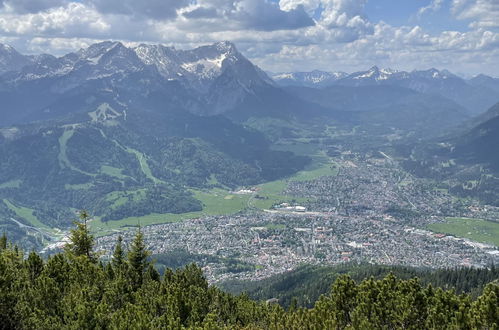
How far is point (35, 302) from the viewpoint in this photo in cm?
3291

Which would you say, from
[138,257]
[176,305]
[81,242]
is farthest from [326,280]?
[176,305]

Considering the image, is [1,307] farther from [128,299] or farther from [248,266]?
[248,266]

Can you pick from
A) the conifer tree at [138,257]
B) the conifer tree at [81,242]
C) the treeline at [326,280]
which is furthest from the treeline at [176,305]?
the treeline at [326,280]

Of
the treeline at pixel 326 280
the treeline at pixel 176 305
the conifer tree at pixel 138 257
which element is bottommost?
the treeline at pixel 326 280

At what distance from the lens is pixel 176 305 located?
36062mm

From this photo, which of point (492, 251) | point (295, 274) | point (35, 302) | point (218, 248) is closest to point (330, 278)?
point (295, 274)

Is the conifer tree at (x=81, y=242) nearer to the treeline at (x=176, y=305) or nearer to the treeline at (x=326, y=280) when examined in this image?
the treeline at (x=176, y=305)

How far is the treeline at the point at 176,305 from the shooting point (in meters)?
29.1

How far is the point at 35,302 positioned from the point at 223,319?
60.8ft

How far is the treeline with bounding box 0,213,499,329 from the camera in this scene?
29.1 metres

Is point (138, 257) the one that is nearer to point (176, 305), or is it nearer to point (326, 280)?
point (176, 305)

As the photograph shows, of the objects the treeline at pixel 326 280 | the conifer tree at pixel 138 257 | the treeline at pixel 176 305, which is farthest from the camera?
the treeline at pixel 326 280

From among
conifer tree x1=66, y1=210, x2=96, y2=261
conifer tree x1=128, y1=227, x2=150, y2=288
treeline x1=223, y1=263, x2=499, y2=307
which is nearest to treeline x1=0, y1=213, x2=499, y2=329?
conifer tree x1=128, y1=227, x2=150, y2=288

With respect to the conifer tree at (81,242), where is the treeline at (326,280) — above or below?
below
